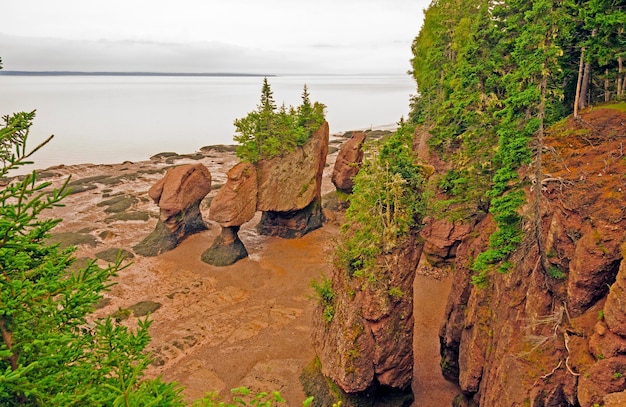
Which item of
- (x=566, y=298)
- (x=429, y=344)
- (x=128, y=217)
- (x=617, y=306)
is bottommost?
(x=429, y=344)

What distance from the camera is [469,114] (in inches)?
856

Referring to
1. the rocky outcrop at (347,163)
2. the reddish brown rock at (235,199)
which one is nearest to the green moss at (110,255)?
the reddish brown rock at (235,199)

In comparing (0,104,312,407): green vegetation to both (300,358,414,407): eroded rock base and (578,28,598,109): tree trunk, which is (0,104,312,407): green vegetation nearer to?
(300,358,414,407): eroded rock base

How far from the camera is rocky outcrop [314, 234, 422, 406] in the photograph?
1488cm

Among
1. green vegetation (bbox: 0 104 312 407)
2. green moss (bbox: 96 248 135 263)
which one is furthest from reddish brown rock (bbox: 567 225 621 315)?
green moss (bbox: 96 248 135 263)

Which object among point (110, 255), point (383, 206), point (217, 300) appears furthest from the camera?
point (110, 255)

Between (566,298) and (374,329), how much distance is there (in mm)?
6751

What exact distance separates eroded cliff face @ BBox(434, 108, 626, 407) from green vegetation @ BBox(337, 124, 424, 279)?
13.5 ft

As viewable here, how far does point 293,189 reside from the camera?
34188mm

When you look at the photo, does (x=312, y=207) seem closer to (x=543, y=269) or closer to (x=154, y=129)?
(x=543, y=269)

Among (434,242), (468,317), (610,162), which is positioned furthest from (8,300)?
(434,242)

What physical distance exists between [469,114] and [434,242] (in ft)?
31.4

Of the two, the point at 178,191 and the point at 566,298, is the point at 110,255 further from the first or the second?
the point at 566,298

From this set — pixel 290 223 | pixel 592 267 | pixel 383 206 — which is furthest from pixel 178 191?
pixel 592 267
